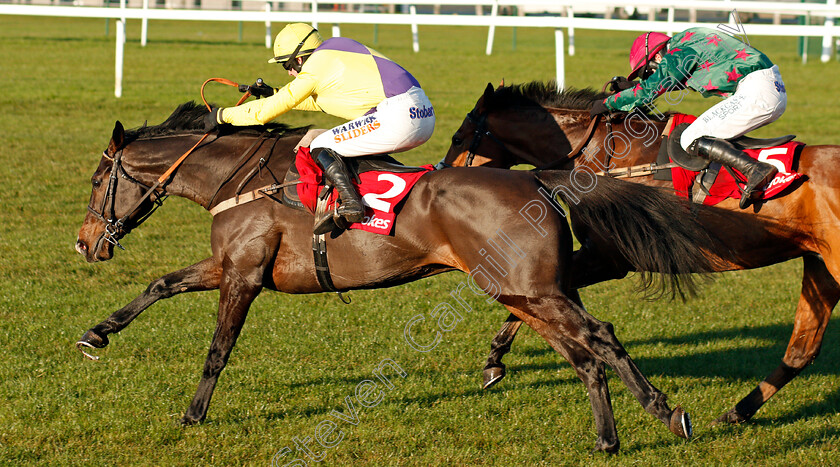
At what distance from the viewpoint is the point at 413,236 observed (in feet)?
14.5

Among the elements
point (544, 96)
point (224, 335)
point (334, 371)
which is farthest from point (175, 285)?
point (544, 96)

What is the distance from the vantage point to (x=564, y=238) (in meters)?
4.22

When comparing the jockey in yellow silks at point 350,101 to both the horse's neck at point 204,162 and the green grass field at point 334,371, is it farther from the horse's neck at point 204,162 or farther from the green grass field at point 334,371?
the green grass field at point 334,371

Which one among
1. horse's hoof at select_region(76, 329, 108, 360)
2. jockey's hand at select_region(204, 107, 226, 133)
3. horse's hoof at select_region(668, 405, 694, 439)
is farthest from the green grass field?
jockey's hand at select_region(204, 107, 226, 133)

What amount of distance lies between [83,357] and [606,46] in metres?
20.6

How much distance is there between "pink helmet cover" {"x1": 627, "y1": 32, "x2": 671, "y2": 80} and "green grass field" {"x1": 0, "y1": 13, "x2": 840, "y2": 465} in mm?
1992

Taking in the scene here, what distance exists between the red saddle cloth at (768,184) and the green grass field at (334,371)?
1.29 m

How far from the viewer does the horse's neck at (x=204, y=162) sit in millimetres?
4973

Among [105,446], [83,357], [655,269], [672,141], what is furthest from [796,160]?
[83,357]

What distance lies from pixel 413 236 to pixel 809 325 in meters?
2.51

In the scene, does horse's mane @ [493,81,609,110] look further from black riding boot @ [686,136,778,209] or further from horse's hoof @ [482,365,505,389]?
horse's hoof @ [482,365,505,389]

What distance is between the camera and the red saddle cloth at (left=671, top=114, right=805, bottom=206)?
187 inches

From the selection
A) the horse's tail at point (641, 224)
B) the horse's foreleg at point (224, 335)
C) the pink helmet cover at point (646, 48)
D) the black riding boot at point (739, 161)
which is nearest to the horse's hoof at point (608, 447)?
the horse's tail at point (641, 224)

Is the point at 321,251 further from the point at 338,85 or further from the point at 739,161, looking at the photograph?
the point at 739,161
